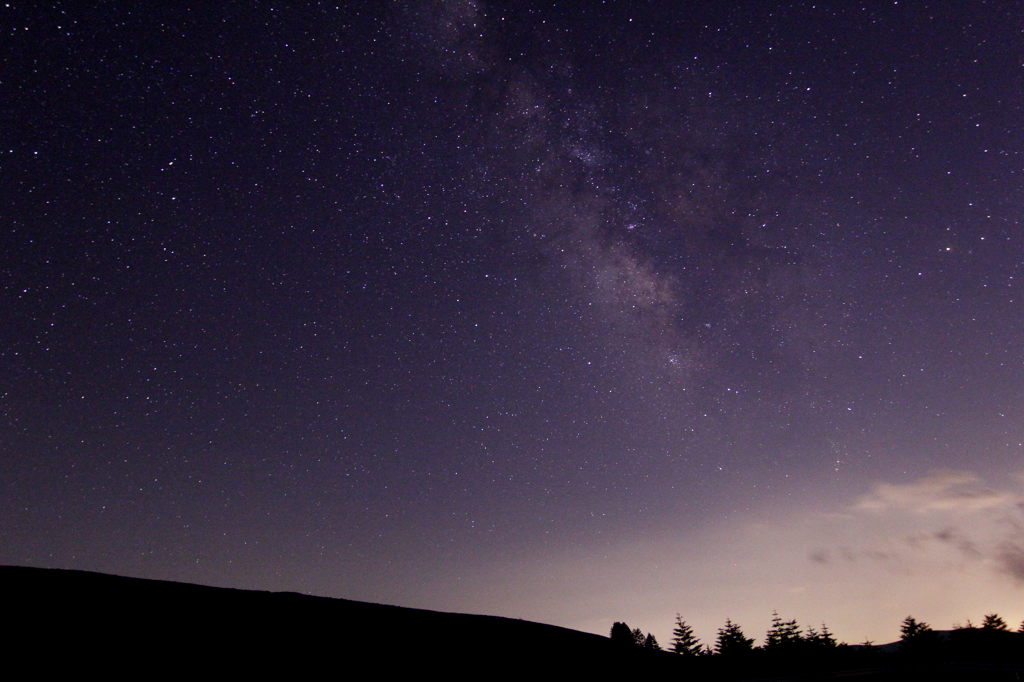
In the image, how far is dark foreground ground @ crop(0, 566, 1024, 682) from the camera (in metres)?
7.89

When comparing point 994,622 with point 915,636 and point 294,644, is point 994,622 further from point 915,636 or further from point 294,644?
point 294,644

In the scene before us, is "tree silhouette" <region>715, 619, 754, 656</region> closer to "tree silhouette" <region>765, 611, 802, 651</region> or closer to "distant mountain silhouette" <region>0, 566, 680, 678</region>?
"tree silhouette" <region>765, 611, 802, 651</region>

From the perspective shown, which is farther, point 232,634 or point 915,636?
point 915,636

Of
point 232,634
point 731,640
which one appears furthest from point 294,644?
point 731,640

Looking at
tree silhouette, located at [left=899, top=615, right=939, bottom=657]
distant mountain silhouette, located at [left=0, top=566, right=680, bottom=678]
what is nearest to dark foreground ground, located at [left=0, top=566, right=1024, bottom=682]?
distant mountain silhouette, located at [left=0, top=566, right=680, bottom=678]

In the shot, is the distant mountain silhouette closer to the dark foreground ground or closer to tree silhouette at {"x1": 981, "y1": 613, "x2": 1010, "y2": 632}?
the dark foreground ground

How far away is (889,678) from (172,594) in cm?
1488

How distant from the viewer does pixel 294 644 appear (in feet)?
32.8

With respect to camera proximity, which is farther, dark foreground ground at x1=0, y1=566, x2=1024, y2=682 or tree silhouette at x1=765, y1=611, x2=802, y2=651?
tree silhouette at x1=765, y1=611, x2=802, y2=651

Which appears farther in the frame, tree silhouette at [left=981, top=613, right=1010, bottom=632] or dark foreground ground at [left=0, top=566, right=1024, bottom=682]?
tree silhouette at [left=981, top=613, right=1010, bottom=632]

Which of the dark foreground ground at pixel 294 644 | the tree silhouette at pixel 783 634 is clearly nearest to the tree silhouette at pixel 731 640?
the tree silhouette at pixel 783 634

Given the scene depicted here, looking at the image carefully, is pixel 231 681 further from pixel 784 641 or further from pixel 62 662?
pixel 784 641

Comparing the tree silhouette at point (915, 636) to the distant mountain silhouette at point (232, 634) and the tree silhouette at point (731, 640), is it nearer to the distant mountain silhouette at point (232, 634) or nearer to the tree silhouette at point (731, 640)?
A: the tree silhouette at point (731, 640)

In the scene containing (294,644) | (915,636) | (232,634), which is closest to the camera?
(232,634)
